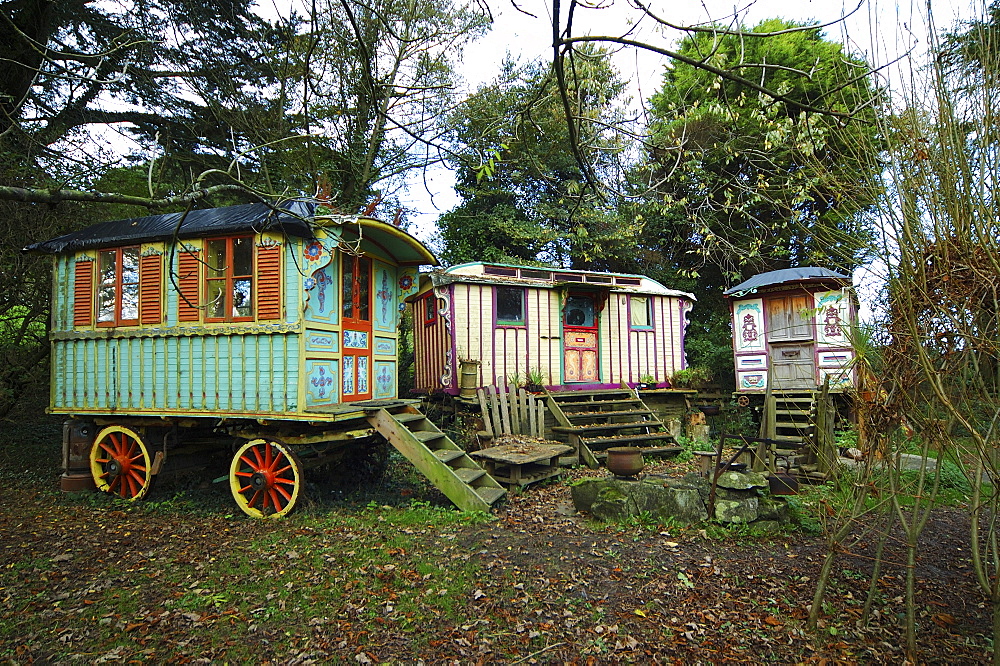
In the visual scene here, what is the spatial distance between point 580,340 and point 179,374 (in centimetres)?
790

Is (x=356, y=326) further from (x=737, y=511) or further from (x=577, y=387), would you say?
(x=577, y=387)

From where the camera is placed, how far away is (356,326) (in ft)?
25.3

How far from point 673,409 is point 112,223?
35.6ft

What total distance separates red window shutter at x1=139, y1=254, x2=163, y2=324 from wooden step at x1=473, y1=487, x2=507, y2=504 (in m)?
4.64

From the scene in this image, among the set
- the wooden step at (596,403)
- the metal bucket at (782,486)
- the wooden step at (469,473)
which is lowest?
the metal bucket at (782,486)

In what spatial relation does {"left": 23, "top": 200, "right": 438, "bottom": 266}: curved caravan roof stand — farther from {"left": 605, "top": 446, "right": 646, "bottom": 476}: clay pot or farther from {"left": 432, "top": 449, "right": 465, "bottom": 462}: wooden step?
{"left": 605, "top": 446, "right": 646, "bottom": 476}: clay pot

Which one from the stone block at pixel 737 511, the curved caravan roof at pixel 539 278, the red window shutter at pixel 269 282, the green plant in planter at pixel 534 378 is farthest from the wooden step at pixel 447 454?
the green plant in planter at pixel 534 378

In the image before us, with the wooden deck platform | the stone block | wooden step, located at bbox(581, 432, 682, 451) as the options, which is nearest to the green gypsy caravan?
the wooden deck platform

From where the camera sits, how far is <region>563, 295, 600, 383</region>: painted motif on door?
39.8 feet

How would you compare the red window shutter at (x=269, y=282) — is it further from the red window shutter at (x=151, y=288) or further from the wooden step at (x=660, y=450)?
the wooden step at (x=660, y=450)

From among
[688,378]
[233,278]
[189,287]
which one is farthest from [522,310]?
[189,287]

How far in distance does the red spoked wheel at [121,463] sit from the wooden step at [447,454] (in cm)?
385

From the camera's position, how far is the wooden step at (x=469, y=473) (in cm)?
668

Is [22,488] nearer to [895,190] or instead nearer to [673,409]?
[895,190]
